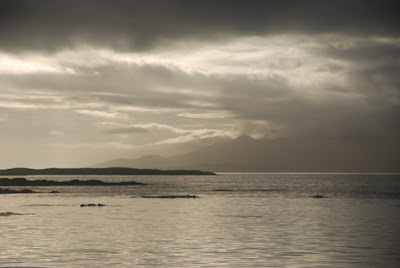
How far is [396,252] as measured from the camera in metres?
35.3

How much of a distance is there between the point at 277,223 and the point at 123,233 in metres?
18.3

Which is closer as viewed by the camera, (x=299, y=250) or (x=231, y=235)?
(x=299, y=250)

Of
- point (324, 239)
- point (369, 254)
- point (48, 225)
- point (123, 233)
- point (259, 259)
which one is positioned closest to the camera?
point (259, 259)

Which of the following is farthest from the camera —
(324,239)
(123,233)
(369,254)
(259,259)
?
(123,233)

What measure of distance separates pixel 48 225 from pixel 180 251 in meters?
22.0

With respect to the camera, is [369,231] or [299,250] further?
[369,231]

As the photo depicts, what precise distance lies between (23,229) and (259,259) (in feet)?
85.0

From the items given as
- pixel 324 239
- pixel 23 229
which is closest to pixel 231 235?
pixel 324 239

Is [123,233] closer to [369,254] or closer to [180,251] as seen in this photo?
[180,251]

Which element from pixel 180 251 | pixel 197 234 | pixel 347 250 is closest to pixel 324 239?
pixel 347 250

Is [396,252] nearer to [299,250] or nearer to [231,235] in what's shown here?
[299,250]

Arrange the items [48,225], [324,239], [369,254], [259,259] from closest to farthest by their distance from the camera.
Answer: [259,259], [369,254], [324,239], [48,225]

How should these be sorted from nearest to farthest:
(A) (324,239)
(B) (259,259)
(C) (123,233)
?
1. (B) (259,259)
2. (A) (324,239)
3. (C) (123,233)

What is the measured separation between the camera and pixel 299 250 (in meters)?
35.7
